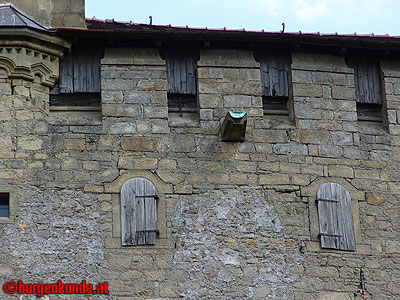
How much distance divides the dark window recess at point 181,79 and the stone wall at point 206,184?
0.13m

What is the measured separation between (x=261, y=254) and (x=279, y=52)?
2.99 metres

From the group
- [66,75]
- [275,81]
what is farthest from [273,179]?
[66,75]

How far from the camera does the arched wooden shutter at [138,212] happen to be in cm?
1447

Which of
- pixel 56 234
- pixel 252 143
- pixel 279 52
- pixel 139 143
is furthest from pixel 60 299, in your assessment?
pixel 279 52

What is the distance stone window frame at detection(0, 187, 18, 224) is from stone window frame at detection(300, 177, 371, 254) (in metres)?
3.72

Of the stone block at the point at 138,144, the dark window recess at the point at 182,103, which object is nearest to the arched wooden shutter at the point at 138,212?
the stone block at the point at 138,144

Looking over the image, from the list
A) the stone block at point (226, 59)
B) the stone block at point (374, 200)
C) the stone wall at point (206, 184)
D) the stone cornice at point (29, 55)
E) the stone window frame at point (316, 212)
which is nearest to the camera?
the stone wall at point (206, 184)

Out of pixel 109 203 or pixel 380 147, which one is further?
pixel 380 147

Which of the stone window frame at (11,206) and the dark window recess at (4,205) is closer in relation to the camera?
the stone window frame at (11,206)

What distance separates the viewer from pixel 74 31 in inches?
599

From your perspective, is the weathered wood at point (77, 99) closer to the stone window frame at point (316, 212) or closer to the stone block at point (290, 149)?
the stone block at point (290, 149)

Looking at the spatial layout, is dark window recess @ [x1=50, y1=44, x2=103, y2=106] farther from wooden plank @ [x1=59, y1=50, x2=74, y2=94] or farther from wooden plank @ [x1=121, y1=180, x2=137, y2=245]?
wooden plank @ [x1=121, y1=180, x2=137, y2=245]

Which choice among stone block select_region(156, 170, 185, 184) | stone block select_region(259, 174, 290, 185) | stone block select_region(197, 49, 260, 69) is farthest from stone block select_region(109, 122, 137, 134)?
stone block select_region(259, 174, 290, 185)

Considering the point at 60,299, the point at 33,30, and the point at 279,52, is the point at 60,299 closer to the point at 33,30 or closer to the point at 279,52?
the point at 33,30
